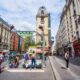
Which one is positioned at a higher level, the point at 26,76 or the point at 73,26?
the point at 73,26

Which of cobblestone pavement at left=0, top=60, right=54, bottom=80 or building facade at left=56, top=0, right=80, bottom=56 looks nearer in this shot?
cobblestone pavement at left=0, top=60, right=54, bottom=80

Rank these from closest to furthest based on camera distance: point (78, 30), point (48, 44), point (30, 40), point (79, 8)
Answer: point (79, 8)
point (78, 30)
point (30, 40)
point (48, 44)

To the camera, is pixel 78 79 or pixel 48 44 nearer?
pixel 78 79

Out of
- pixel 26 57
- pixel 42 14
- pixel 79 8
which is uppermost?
pixel 42 14

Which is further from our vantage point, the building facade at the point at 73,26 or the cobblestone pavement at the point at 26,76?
the building facade at the point at 73,26

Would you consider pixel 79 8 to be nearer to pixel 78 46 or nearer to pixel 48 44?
pixel 78 46

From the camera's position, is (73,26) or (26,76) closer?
(26,76)

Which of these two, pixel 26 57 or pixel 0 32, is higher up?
pixel 0 32

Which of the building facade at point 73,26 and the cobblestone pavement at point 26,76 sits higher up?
the building facade at point 73,26

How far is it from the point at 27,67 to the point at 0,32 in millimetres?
32833

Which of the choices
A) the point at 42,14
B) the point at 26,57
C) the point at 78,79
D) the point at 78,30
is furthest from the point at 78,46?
the point at 42,14

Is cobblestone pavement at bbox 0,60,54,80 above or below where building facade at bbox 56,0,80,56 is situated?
below

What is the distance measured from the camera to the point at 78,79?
941cm

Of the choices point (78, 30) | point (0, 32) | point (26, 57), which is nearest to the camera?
point (26, 57)
